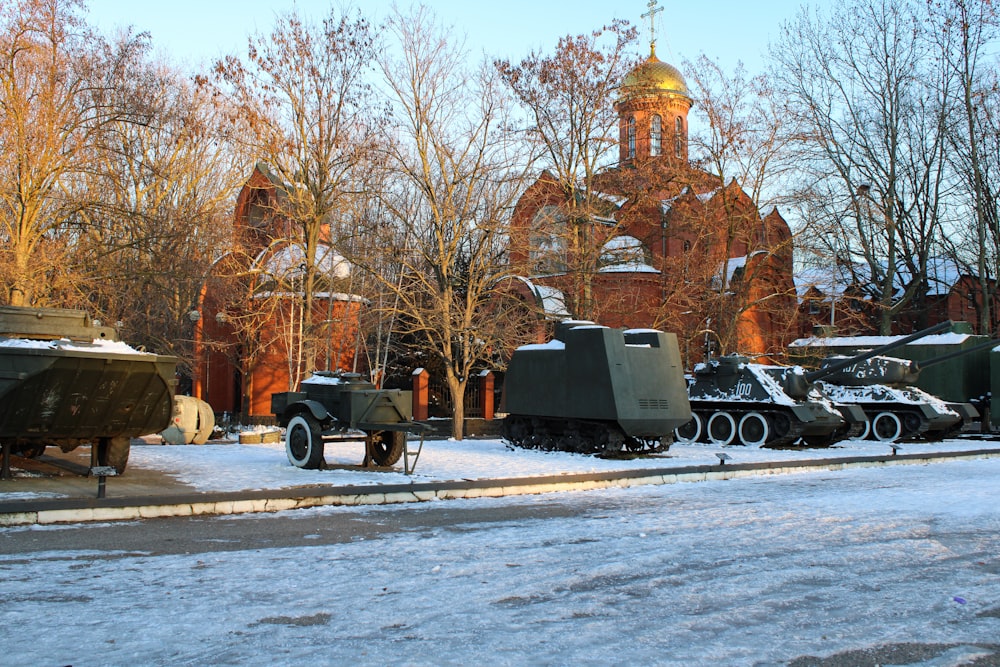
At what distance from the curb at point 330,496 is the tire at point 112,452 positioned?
2.50 m

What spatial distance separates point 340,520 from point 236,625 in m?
4.41

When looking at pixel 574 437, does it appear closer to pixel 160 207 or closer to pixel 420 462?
pixel 420 462

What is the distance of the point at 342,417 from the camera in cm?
1365

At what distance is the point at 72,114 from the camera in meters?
21.1

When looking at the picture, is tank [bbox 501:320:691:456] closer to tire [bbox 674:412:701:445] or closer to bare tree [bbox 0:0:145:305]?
tire [bbox 674:412:701:445]

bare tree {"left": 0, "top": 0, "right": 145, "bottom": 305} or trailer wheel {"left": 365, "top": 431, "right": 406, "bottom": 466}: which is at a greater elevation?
bare tree {"left": 0, "top": 0, "right": 145, "bottom": 305}

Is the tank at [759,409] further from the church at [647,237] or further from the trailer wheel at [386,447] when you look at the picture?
the trailer wheel at [386,447]

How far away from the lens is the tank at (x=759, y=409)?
69.3ft

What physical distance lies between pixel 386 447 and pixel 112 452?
12.7 ft

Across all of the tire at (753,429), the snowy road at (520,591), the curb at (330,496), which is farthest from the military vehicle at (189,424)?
the tire at (753,429)

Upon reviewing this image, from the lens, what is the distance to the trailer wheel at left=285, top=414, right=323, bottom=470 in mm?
13664

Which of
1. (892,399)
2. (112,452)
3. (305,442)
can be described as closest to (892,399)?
(892,399)

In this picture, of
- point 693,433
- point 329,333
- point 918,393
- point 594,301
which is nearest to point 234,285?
point 329,333

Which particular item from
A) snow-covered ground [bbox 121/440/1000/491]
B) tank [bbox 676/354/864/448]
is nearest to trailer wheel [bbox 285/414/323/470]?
snow-covered ground [bbox 121/440/1000/491]
